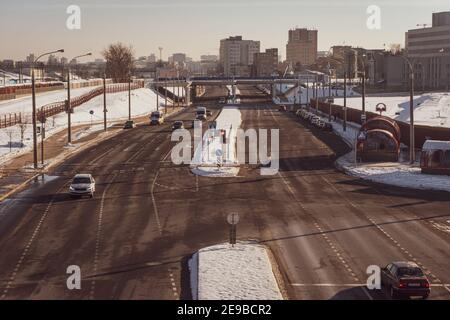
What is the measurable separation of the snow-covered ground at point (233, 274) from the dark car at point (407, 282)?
3270 mm

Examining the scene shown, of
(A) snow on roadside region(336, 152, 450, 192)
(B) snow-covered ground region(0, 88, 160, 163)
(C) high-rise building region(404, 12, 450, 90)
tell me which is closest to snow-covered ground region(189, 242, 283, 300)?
(A) snow on roadside region(336, 152, 450, 192)

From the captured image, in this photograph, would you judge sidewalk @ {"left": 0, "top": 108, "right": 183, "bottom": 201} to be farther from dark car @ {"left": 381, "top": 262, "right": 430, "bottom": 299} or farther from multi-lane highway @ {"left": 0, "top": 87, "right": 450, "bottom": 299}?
dark car @ {"left": 381, "top": 262, "right": 430, "bottom": 299}

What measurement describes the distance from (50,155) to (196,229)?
94.3 feet

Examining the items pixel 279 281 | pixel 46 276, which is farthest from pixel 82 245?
pixel 279 281

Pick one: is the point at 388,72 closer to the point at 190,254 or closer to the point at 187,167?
the point at 187,167

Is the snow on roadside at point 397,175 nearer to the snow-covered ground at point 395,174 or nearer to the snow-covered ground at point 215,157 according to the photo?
the snow-covered ground at point 395,174

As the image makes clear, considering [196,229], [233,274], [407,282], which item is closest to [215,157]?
[196,229]

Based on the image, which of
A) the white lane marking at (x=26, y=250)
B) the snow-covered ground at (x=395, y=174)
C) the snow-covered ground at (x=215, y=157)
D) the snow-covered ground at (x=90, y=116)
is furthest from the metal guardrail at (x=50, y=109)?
the snow-covered ground at (x=395, y=174)

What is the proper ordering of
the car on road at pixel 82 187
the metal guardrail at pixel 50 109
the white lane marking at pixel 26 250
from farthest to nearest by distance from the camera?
the metal guardrail at pixel 50 109 < the car on road at pixel 82 187 < the white lane marking at pixel 26 250

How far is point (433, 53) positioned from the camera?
176 metres

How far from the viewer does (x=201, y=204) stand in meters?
35.4

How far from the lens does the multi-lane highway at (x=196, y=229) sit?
878 inches

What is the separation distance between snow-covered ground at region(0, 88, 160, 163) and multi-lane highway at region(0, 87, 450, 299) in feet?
42.3
